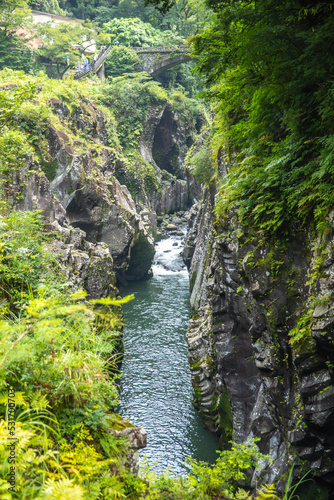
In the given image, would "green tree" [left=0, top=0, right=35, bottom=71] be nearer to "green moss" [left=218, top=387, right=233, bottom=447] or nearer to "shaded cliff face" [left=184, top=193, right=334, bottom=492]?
"shaded cliff face" [left=184, top=193, right=334, bottom=492]

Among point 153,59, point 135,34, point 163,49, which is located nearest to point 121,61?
point 153,59

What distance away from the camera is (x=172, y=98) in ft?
160

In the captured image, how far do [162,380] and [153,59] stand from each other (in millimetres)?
44459

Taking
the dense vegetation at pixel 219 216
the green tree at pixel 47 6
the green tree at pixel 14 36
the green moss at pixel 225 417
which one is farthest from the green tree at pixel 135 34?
the green moss at pixel 225 417

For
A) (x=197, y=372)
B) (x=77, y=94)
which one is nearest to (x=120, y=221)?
(x=77, y=94)

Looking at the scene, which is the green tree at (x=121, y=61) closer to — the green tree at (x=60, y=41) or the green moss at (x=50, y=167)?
the green tree at (x=60, y=41)

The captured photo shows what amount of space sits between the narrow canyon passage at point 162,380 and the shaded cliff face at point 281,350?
274 cm

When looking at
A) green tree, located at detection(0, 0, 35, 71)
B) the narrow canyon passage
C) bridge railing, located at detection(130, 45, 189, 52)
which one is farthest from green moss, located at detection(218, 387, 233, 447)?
bridge railing, located at detection(130, 45, 189, 52)

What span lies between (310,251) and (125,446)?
17.7 ft

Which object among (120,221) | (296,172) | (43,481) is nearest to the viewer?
(43,481)

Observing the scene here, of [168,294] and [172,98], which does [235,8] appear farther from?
[172,98]

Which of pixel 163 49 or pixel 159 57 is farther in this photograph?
pixel 159 57

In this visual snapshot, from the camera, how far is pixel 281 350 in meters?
7.85

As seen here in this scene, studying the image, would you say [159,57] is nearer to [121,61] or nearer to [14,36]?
[121,61]
